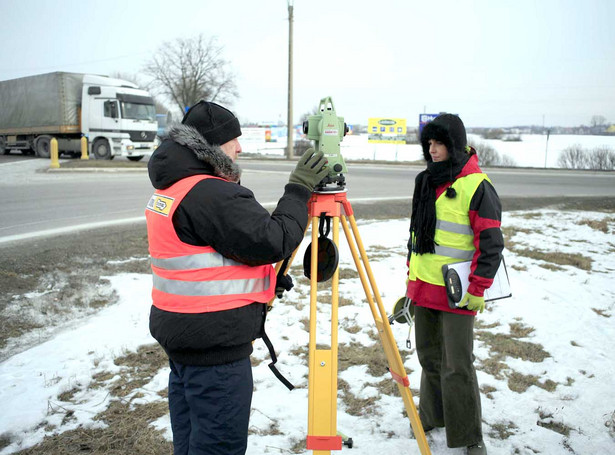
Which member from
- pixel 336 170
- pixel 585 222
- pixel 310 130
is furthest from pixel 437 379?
pixel 585 222

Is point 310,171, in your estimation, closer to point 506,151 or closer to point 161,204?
point 161,204

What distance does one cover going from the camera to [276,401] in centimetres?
310

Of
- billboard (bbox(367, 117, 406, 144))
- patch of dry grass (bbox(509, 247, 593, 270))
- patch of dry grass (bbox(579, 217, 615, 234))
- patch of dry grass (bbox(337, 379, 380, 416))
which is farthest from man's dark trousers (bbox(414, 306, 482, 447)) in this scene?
billboard (bbox(367, 117, 406, 144))

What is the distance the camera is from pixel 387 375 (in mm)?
3402

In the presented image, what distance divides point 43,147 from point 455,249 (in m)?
23.3

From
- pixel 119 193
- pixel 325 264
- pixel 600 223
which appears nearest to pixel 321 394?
pixel 325 264

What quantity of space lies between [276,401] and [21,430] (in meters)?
1.46

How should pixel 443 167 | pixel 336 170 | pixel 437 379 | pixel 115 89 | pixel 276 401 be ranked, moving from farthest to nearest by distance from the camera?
pixel 115 89 → pixel 276 401 → pixel 437 379 → pixel 443 167 → pixel 336 170

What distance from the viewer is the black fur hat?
8.43ft

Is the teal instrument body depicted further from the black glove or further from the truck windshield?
the truck windshield

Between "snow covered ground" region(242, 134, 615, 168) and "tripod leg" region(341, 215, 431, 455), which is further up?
"snow covered ground" region(242, 134, 615, 168)

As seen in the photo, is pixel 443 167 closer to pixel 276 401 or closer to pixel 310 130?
pixel 310 130

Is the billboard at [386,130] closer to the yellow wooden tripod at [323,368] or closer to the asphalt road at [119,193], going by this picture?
the asphalt road at [119,193]

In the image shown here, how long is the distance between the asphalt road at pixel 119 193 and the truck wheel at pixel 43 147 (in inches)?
114
